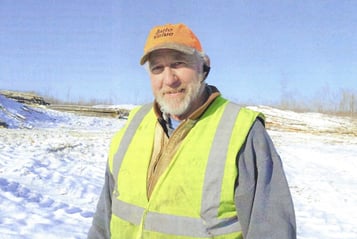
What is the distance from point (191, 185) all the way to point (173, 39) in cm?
72

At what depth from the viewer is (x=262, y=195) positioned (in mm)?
1785

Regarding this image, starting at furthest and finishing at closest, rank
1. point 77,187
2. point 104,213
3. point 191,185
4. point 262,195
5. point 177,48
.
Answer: point 77,187
point 104,213
point 177,48
point 191,185
point 262,195

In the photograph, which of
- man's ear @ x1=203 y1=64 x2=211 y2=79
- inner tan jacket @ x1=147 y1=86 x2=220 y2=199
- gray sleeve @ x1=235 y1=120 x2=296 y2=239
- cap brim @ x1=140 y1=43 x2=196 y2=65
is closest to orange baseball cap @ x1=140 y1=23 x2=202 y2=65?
cap brim @ x1=140 y1=43 x2=196 y2=65

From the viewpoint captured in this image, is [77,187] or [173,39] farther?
[77,187]

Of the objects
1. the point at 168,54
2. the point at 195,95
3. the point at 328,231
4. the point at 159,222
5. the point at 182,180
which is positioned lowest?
the point at 328,231

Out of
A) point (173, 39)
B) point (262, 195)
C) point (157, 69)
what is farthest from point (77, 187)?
point (262, 195)

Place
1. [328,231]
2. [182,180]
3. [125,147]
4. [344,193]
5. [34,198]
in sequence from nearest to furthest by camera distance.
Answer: [182,180] < [125,147] < [328,231] < [34,198] < [344,193]

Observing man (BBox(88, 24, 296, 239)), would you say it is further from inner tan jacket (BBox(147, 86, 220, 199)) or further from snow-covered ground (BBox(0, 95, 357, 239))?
snow-covered ground (BBox(0, 95, 357, 239))

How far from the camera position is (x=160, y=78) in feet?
7.15

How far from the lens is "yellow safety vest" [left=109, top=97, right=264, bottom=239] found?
1829 millimetres

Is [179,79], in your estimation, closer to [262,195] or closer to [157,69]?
[157,69]

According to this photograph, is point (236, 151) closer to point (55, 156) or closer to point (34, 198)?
point (34, 198)

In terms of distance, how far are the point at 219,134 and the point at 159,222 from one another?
502 mm

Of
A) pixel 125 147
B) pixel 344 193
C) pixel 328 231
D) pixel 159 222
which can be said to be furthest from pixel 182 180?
pixel 344 193
